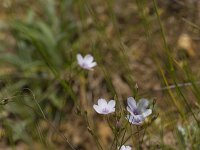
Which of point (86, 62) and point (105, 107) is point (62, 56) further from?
point (105, 107)

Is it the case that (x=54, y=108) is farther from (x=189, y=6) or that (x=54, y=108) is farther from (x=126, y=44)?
(x=189, y=6)

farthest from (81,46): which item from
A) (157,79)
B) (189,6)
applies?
(189,6)

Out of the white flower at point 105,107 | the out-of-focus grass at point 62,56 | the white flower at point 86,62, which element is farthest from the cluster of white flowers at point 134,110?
the out-of-focus grass at point 62,56

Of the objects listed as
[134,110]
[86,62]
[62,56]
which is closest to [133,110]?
[134,110]

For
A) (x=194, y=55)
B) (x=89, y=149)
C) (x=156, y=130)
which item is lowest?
(x=89, y=149)

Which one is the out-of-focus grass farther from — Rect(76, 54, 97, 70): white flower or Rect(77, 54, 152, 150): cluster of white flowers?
Rect(77, 54, 152, 150): cluster of white flowers

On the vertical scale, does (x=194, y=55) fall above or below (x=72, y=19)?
below

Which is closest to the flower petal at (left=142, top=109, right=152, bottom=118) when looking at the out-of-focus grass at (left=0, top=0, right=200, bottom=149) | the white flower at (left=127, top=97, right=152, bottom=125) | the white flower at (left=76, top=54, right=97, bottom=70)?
the white flower at (left=127, top=97, right=152, bottom=125)

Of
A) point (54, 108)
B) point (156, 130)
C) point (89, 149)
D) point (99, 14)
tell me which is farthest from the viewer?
point (99, 14)

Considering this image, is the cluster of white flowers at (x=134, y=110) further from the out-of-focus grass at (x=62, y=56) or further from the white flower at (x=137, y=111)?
the out-of-focus grass at (x=62, y=56)
